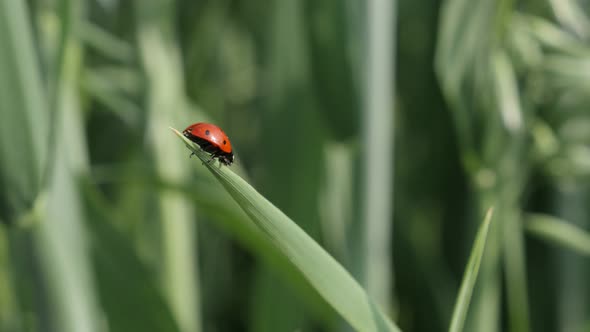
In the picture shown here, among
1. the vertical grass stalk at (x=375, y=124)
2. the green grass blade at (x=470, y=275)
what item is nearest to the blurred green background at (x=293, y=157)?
the vertical grass stalk at (x=375, y=124)

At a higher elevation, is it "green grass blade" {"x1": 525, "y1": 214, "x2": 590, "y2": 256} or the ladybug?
the ladybug

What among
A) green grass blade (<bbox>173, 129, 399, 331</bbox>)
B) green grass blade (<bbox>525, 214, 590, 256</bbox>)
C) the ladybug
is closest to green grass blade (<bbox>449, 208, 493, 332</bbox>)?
green grass blade (<bbox>173, 129, 399, 331</bbox>)

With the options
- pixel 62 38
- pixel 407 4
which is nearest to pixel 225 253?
pixel 407 4

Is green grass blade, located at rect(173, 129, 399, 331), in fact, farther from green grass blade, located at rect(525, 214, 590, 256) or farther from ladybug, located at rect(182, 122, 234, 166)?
green grass blade, located at rect(525, 214, 590, 256)

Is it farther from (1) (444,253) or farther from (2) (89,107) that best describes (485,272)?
(2) (89,107)

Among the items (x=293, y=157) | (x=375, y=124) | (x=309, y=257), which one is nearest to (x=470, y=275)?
(x=309, y=257)

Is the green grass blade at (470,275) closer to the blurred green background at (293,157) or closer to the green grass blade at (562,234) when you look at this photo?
the blurred green background at (293,157)

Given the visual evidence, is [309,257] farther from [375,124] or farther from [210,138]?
[375,124]
